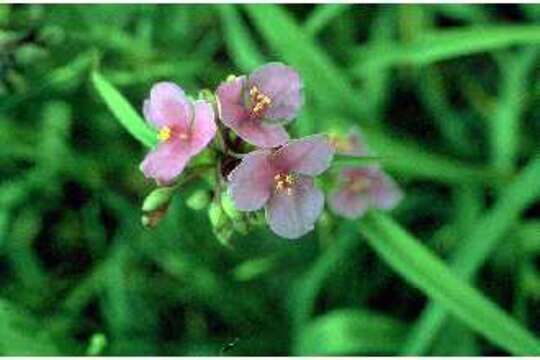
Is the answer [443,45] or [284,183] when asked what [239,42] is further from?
[284,183]

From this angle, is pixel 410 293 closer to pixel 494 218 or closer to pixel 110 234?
pixel 494 218

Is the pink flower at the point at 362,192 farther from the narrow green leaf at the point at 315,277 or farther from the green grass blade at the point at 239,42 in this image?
the green grass blade at the point at 239,42

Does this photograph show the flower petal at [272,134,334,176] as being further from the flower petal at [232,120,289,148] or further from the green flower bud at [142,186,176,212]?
the green flower bud at [142,186,176,212]

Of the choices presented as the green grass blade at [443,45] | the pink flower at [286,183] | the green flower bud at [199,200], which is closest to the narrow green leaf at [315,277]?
the green grass blade at [443,45]

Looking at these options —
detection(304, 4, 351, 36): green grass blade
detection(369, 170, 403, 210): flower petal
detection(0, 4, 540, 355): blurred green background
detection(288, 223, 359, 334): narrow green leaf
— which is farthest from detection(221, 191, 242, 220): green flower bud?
detection(304, 4, 351, 36): green grass blade

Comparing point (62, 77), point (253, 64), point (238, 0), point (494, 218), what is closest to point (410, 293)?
point (494, 218)

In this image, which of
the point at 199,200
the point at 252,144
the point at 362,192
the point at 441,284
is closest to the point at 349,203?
the point at 362,192

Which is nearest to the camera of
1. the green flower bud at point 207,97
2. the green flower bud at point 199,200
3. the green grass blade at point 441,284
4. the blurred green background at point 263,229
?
the green flower bud at point 207,97
